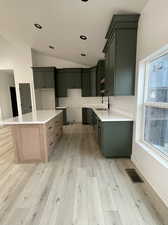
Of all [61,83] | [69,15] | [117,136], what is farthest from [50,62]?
[117,136]

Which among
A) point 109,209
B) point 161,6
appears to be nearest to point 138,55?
point 161,6

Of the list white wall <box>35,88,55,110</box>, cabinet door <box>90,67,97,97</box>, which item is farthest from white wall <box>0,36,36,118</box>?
cabinet door <box>90,67,97,97</box>

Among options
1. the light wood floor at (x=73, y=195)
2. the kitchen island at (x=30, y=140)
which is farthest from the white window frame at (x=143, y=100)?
the kitchen island at (x=30, y=140)

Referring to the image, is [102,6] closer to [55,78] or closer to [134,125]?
[134,125]

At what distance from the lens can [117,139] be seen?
2676 mm

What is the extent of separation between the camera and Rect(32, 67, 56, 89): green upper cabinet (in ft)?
18.5

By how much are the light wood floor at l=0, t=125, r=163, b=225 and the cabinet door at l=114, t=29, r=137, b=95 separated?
4.98 ft

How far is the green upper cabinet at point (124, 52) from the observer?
7.17 ft

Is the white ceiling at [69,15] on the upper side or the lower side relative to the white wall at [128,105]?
upper

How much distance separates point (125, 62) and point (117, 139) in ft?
5.04

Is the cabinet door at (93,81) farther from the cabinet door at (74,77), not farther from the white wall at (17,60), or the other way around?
the white wall at (17,60)

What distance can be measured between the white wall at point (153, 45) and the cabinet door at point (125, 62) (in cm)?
13

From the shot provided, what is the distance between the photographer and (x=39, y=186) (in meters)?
1.96

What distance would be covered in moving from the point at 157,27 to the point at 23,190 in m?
2.96
